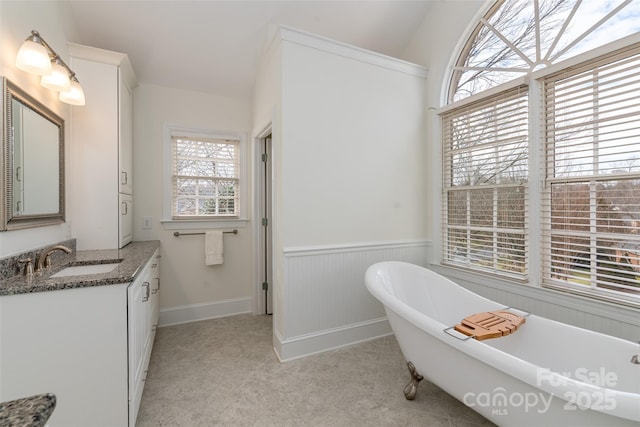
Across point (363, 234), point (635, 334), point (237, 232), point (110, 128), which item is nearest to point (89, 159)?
point (110, 128)

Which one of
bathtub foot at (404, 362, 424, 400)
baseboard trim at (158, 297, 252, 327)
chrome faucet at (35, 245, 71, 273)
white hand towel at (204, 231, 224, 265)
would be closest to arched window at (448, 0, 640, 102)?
bathtub foot at (404, 362, 424, 400)

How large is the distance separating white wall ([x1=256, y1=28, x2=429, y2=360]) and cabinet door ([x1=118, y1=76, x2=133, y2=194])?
51.2 inches

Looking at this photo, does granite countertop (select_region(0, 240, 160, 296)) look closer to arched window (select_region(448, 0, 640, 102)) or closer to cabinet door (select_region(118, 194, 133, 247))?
cabinet door (select_region(118, 194, 133, 247))

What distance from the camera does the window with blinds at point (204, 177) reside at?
120 inches

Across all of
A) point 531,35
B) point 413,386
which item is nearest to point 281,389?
point 413,386

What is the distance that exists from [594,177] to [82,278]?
3006 mm

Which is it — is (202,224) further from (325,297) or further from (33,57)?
(33,57)

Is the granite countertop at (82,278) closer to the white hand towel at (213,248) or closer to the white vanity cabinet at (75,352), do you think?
the white vanity cabinet at (75,352)

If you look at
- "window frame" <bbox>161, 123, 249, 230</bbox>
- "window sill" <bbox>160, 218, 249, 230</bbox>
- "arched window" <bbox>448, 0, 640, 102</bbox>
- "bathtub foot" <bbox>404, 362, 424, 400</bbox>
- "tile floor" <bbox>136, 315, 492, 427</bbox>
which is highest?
"arched window" <bbox>448, 0, 640, 102</bbox>

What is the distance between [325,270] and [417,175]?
4.55 ft

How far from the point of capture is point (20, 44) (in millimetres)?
1554

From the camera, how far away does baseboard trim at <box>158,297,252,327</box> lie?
2.95 m

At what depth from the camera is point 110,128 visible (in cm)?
229

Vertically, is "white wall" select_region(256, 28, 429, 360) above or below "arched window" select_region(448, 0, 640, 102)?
below
